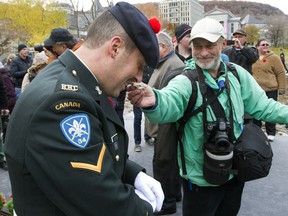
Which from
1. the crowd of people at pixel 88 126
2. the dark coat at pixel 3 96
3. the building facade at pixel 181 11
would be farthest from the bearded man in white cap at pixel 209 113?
the building facade at pixel 181 11

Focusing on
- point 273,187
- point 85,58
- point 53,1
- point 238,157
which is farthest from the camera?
point 53,1

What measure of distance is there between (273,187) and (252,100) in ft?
7.58

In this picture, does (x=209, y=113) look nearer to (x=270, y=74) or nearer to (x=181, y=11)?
(x=270, y=74)

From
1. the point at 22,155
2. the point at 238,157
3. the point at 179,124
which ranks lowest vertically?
the point at 238,157

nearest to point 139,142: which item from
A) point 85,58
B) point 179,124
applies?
point 179,124

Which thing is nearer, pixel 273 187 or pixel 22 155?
pixel 22 155

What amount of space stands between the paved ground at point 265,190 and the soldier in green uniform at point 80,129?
104 inches

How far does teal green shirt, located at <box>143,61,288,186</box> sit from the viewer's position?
192 cm

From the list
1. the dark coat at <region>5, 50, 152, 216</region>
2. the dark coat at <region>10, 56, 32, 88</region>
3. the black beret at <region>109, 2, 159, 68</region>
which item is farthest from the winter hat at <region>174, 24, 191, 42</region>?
the dark coat at <region>10, 56, 32, 88</region>

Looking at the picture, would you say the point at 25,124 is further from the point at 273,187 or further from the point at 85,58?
the point at 273,187

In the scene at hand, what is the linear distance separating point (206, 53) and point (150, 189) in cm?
119

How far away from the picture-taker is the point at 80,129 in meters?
0.93

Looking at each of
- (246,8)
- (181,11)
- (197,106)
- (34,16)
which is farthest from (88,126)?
(246,8)

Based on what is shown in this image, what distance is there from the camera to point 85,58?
1147mm
